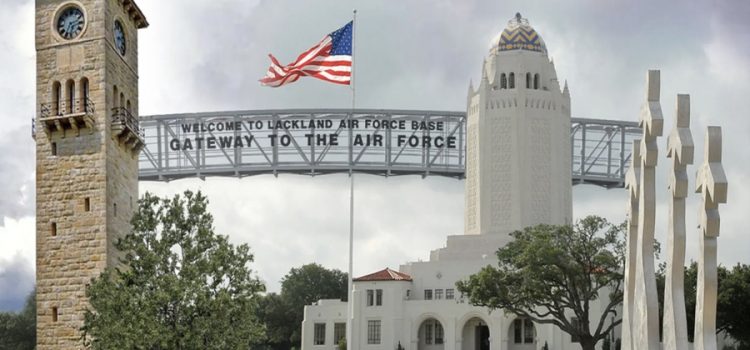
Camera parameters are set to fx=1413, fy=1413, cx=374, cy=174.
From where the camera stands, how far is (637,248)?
50281 mm

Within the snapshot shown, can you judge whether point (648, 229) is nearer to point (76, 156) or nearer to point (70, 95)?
point (76, 156)

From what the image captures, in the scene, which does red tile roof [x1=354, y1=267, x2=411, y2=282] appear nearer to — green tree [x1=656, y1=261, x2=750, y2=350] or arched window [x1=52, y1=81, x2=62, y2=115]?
green tree [x1=656, y1=261, x2=750, y2=350]

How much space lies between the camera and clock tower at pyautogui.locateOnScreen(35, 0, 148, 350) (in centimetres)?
5812

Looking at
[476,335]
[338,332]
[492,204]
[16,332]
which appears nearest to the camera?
[492,204]

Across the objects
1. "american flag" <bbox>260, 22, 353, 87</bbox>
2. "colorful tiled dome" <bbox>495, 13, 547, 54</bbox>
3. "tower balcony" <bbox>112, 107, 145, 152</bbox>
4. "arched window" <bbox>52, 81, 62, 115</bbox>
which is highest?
"colorful tiled dome" <bbox>495, 13, 547, 54</bbox>

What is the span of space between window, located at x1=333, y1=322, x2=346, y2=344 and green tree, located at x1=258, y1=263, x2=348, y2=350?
78.1 ft

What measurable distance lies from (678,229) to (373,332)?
2414 inches

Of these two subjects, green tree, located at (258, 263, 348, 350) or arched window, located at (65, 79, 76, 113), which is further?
green tree, located at (258, 263, 348, 350)

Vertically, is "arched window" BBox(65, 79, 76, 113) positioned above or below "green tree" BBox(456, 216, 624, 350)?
above

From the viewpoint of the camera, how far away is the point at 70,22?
6094 centimetres

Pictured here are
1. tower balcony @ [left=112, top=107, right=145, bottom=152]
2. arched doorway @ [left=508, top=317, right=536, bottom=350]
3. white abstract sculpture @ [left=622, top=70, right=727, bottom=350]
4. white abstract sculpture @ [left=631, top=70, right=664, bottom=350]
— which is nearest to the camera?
white abstract sculpture @ [left=622, top=70, right=727, bottom=350]

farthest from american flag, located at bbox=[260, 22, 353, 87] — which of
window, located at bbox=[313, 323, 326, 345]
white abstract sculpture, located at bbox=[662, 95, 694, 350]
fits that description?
window, located at bbox=[313, 323, 326, 345]

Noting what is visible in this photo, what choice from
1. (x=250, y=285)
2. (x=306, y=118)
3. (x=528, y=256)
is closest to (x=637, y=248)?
(x=250, y=285)

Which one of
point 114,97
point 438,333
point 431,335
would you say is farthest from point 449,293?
point 114,97
